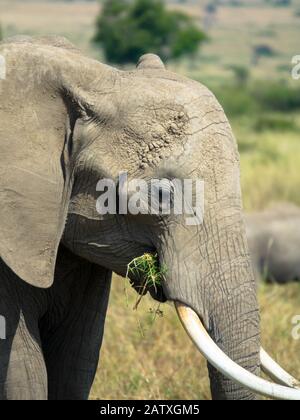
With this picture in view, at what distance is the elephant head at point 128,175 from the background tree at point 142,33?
134 ft

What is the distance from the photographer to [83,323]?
4.72 meters

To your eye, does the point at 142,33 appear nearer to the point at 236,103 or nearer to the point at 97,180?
the point at 236,103

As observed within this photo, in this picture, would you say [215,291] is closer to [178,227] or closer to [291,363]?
[178,227]

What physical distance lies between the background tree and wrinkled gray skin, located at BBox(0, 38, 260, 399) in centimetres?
4085

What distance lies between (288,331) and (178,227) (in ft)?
10.5

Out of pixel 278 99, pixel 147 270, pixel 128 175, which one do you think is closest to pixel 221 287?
pixel 147 270

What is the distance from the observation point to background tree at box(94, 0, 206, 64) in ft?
149

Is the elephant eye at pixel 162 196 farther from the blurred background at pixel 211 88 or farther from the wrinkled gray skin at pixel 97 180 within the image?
the blurred background at pixel 211 88

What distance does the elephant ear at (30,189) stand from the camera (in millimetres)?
4121

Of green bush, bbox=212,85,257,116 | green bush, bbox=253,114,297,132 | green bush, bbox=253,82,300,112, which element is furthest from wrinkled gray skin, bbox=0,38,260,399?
green bush, bbox=253,82,300,112

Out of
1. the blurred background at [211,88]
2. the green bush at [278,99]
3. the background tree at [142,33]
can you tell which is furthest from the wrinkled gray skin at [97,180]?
the background tree at [142,33]

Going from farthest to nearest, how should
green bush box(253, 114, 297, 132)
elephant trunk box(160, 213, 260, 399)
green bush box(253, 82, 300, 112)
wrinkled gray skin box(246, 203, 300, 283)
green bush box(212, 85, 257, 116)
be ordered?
green bush box(253, 82, 300, 112) → green bush box(212, 85, 257, 116) → green bush box(253, 114, 297, 132) → wrinkled gray skin box(246, 203, 300, 283) → elephant trunk box(160, 213, 260, 399)

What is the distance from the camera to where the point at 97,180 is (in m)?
4.15

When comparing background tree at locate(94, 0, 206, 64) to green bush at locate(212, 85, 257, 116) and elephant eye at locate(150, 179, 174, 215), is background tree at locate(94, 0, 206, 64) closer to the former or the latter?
green bush at locate(212, 85, 257, 116)
